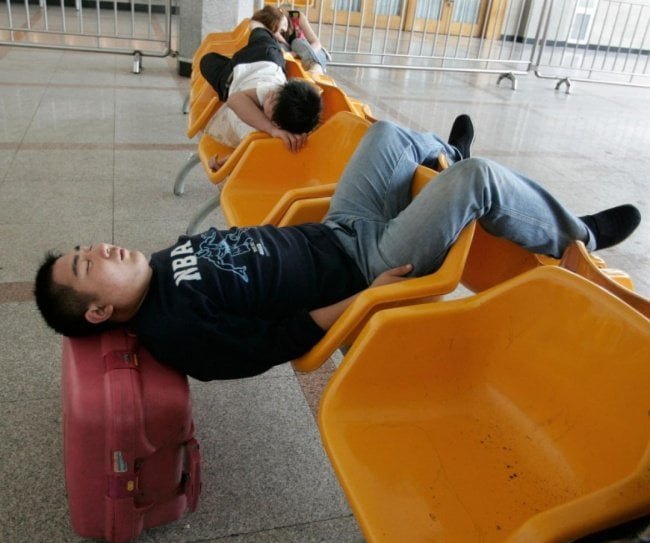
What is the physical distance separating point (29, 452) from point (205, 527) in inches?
19.2

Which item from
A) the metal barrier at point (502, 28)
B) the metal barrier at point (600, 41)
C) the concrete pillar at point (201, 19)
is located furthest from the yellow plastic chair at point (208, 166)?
the metal barrier at point (600, 41)

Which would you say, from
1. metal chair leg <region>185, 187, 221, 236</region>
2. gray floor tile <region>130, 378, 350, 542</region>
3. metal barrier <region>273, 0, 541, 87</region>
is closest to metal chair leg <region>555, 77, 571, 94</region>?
metal barrier <region>273, 0, 541, 87</region>

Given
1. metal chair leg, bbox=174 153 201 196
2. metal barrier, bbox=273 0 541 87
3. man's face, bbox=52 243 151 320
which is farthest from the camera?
metal barrier, bbox=273 0 541 87

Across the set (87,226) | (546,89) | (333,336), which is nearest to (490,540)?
(333,336)

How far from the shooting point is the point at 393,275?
55.0 inches

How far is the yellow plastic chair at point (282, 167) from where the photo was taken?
6.68ft

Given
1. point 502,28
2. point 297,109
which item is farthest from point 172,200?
point 502,28

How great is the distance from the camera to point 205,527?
4.48 feet

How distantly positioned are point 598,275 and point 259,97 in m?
1.52

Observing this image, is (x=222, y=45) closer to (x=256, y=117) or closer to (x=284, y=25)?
(x=284, y=25)

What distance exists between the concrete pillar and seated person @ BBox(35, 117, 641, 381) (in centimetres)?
433

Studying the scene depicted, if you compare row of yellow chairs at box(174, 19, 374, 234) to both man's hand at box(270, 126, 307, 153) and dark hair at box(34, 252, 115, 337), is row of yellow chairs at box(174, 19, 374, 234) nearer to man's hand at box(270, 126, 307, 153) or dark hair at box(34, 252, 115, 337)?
man's hand at box(270, 126, 307, 153)

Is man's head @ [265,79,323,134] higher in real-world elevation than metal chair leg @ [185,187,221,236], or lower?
higher

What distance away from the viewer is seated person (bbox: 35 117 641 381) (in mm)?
1266
